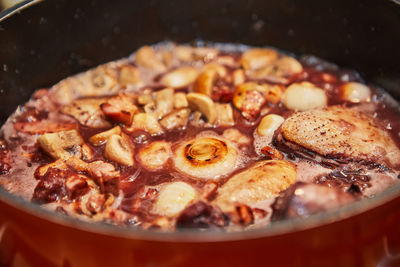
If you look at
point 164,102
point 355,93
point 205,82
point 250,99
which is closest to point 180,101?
point 164,102

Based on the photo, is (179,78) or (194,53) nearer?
(179,78)

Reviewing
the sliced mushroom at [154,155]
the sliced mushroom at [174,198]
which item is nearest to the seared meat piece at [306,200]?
the sliced mushroom at [174,198]

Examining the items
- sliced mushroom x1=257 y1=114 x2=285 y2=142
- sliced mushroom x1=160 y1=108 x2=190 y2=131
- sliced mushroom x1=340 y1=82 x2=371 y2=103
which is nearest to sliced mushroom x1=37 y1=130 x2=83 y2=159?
sliced mushroom x1=160 y1=108 x2=190 y2=131

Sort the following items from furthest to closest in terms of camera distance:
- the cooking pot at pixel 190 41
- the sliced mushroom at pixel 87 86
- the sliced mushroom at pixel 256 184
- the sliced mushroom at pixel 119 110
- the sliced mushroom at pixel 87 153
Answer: the sliced mushroom at pixel 87 86, the sliced mushroom at pixel 119 110, the sliced mushroom at pixel 87 153, the sliced mushroom at pixel 256 184, the cooking pot at pixel 190 41

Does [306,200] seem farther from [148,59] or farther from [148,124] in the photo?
[148,59]

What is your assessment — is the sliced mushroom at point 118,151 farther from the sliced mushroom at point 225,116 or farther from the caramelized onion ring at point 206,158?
the sliced mushroom at point 225,116

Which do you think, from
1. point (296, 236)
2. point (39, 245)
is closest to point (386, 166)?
point (296, 236)
